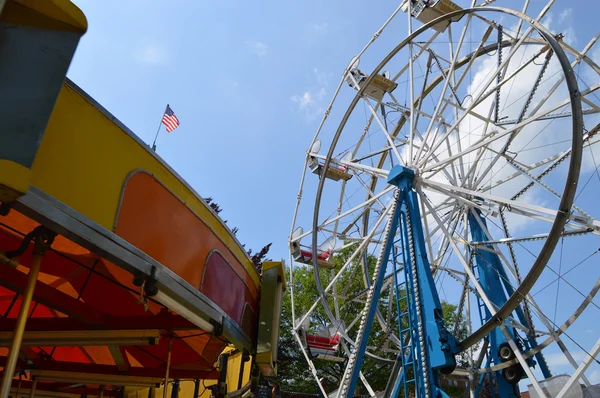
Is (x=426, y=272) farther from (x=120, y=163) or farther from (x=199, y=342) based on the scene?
(x=120, y=163)

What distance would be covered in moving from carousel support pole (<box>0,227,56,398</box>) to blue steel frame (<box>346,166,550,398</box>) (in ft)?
23.9

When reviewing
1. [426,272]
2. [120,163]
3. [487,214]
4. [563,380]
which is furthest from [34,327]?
[487,214]

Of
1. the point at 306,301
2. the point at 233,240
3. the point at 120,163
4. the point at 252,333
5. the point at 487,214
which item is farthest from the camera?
the point at 306,301

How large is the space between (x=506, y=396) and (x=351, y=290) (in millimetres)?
16153

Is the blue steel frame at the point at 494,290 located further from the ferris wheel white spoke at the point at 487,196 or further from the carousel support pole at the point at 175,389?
the carousel support pole at the point at 175,389

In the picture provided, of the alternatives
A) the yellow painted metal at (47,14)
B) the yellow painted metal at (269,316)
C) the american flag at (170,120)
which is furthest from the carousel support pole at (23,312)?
the american flag at (170,120)

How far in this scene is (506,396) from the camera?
30.0 ft

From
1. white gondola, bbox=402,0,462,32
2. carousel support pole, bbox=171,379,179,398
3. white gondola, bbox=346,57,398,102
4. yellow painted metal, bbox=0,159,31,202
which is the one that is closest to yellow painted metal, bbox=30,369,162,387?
carousel support pole, bbox=171,379,179,398

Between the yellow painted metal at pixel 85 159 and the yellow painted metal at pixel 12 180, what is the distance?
0.19 metres

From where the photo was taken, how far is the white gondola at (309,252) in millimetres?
16547

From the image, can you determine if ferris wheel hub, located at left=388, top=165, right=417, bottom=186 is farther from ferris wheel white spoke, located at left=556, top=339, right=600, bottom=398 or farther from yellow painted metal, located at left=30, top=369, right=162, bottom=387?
yellow painted metal, located at left=30, top=369, right=162, bottom=387

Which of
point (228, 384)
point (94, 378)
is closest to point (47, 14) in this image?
point (94, 378)

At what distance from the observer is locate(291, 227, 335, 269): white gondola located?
651 inches

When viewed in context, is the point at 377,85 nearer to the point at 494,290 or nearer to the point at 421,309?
the point at 494,290
